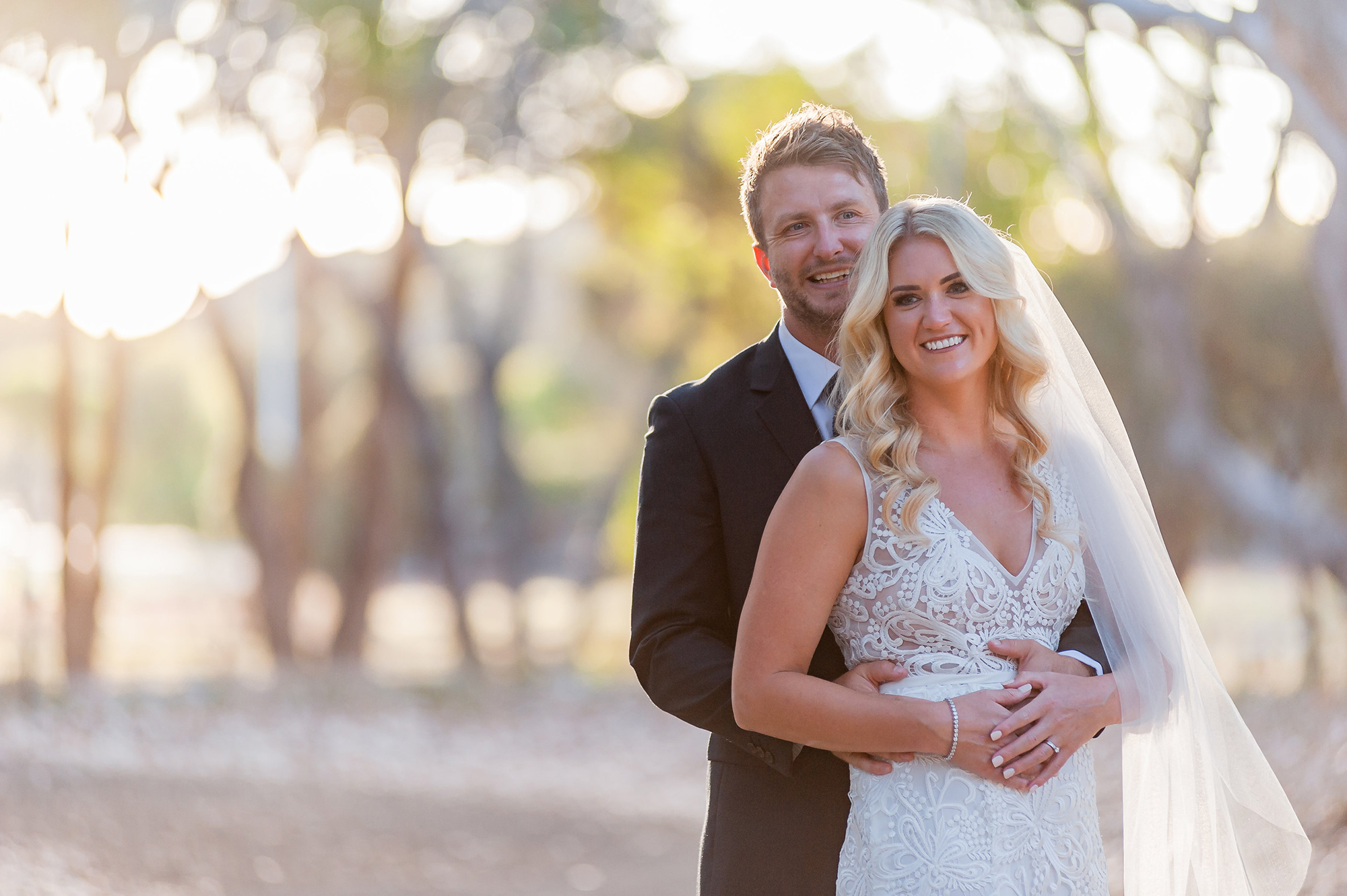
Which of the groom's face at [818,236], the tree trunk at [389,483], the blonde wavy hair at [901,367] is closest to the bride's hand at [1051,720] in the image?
the blonde wavy hair at [901,367]

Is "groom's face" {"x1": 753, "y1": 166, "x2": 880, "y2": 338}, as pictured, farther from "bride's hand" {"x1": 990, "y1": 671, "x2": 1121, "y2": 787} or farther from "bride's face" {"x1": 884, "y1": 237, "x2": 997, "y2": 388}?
"bride's hand" {"x1": 990, "y1": 671, "x2": 1121, "y2": 787}

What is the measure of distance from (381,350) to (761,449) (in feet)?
44.9

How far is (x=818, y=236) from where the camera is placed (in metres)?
2.83

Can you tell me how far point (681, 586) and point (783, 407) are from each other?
41 centimetres

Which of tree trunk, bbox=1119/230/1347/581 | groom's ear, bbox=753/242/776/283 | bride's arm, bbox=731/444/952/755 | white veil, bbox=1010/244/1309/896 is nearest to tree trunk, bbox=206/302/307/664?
tree trunk, bbox=1119/230/1347/581

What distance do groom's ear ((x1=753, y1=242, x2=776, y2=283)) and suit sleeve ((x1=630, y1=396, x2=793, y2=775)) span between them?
0.42 m

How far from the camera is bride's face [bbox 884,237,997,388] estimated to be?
229 centimetres

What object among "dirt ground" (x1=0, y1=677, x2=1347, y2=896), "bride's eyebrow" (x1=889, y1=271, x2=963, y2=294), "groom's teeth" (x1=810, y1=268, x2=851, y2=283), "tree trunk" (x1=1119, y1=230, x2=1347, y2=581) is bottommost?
"dirt ground" (x1=0, y1=677, x2=1347, y2=896)

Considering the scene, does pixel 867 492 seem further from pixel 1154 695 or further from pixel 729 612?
pixel 1154 695

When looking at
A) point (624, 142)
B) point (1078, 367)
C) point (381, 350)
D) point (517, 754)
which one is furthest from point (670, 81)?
point (1078, 367)

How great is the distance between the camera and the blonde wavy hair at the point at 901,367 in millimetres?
2246

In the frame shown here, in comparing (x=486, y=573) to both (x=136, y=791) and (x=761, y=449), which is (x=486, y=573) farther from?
(x=761, y=449)

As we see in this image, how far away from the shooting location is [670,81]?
16.1m

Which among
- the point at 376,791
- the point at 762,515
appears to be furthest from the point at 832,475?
the point at 376,791
